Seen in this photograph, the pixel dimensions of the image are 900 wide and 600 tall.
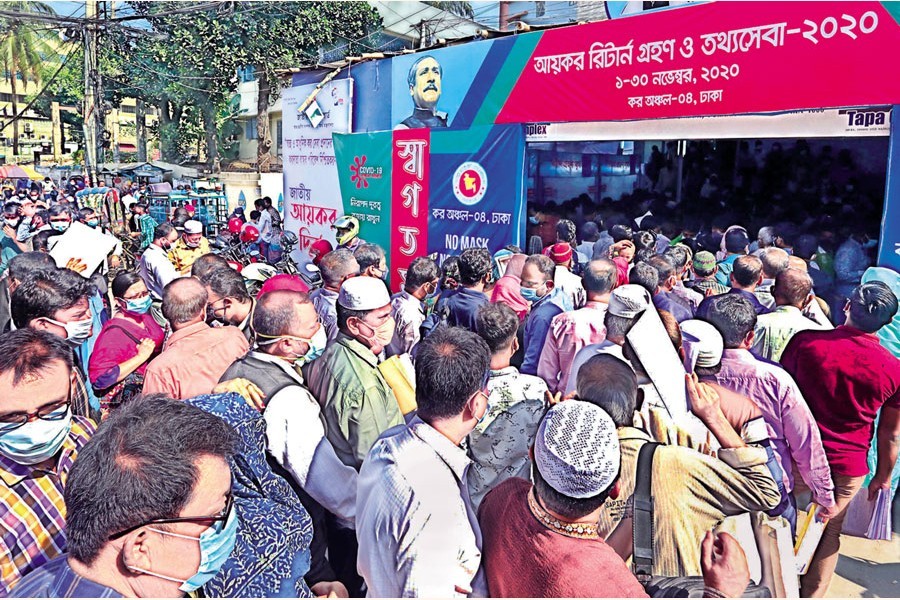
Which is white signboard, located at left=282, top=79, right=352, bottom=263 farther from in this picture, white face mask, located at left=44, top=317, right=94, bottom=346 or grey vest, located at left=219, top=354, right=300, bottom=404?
grey vest, located at left=219, top=354, right=300, bottom=404

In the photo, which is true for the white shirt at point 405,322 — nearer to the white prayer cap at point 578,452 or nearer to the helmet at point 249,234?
the white prayer cap at point 578,452

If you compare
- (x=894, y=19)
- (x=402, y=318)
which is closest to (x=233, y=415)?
(x=402, y=318)

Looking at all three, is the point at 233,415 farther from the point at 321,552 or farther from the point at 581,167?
the point at 581,167

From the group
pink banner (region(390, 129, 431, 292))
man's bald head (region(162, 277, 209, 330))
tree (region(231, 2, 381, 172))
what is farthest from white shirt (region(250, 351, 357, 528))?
tree (region(231, 2, 381, 172))

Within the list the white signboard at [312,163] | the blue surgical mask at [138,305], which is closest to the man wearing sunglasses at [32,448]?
the blue surgical mask at [138,305]

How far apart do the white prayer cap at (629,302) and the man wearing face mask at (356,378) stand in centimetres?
104

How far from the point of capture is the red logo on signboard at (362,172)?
9859 mm

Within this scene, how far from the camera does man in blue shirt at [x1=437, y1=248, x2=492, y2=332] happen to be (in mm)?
4195

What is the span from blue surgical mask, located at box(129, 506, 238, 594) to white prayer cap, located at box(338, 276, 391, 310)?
4.17 feet

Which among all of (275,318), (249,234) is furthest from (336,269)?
(249,234)

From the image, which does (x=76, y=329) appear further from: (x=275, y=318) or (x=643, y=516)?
(x=643, y=516)

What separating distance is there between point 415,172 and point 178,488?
26.2 ft

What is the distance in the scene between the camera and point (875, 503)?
3.75 meters

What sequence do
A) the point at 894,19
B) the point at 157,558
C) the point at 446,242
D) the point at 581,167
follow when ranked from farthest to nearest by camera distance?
the point at 581,167, the point at 446,242, the point at 894,19, the point at 157,558
